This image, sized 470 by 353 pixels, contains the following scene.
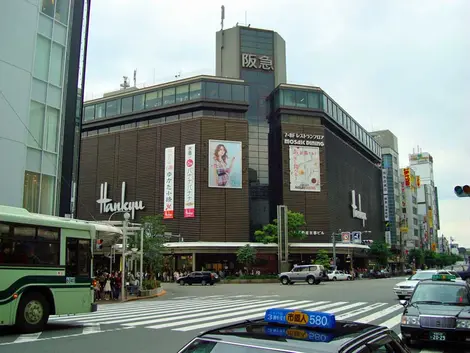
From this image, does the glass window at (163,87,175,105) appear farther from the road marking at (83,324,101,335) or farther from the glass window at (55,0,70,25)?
the road marking at (83,324,101,335)

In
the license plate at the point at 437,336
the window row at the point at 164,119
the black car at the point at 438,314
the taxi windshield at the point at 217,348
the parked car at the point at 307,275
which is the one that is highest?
the window row at the point at 164,119

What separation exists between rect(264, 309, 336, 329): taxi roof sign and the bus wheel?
9.61 metres

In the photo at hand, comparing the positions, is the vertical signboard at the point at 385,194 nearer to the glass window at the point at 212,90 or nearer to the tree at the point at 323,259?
the tree at the point at 323,259

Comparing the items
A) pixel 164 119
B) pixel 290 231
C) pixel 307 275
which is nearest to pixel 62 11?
pixel 307 275

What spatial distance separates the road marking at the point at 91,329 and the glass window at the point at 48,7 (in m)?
18.1

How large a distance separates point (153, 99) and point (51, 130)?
1756 inches

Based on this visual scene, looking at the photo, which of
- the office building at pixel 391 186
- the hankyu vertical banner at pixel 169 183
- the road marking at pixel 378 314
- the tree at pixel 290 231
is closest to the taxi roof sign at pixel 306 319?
the road marking at pixel 378 314

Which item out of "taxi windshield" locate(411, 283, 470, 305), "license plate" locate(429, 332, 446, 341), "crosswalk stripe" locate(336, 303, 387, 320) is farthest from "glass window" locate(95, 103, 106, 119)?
"license plate" locate(429, 332, 446, 341)

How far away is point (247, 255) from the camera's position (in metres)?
56.8

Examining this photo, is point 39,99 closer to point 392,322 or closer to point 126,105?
point 392,322

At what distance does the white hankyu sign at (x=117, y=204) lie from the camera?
213 ft

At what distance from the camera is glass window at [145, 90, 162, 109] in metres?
67.3

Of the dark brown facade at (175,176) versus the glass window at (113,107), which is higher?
the glass window at (113,107)

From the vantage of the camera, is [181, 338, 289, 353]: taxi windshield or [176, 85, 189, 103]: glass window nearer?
[181, 338, 289, 353]: taxi windshield
